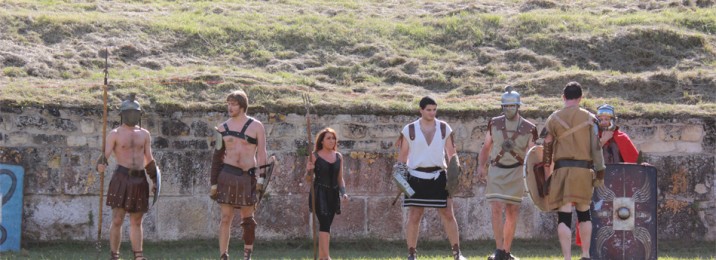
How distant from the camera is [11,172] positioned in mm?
12078

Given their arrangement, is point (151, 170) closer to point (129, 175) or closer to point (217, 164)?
point (129, 175)

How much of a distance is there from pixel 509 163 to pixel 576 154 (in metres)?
0.88

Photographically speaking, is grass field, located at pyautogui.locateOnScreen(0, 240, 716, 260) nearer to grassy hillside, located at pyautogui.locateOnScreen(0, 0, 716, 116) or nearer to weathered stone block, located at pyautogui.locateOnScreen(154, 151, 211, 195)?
weathered stone block, located at pyautogui.locateOnScreen(154, 151, 211, 195)

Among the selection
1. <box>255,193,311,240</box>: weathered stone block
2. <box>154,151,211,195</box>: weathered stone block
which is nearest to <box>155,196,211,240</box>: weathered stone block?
<box>154,151,211,195</box>: weathered stone block

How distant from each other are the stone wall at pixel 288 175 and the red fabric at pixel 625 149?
1.63 m

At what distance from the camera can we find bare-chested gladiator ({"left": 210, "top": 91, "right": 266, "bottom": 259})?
33.1 ft

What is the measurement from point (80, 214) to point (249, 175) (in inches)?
120

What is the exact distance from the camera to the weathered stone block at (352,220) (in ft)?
41.4

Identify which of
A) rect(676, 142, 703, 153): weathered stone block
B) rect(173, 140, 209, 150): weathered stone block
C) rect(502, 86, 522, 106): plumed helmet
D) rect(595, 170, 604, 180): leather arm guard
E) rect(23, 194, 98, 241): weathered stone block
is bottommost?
rect(23, 194, 98, 241): weathered stone block

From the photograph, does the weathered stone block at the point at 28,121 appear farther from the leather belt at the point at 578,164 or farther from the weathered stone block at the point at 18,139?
the leather belt at the point at 578,164

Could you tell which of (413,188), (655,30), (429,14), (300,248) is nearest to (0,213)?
(300,248)

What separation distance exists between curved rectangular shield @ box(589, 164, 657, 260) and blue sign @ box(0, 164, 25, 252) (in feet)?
20.0

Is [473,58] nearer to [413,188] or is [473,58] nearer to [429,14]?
[429,14]

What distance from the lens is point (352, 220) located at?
498 inches
